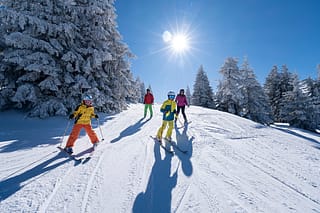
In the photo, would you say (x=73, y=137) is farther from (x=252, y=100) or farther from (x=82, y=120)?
(x=252, y=100)

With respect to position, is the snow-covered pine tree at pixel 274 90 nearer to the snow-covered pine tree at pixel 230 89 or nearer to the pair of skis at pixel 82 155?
the snow-covered pine tree at pixel 230 89

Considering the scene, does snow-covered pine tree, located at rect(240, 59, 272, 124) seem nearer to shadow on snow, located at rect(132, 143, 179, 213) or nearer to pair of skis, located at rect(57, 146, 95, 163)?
shadow on snow, located at rect(132, 143, 179, 213)

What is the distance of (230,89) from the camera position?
82.6 feet

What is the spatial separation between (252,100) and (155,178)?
2563 cm

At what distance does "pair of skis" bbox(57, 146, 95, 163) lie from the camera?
420 centimetres

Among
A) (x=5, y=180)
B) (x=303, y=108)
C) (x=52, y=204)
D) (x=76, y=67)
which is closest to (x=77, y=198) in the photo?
(x=52, y=204)

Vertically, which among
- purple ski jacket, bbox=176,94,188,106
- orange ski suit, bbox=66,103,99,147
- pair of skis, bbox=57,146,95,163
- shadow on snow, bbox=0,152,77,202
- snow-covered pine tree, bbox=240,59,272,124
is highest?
snow-covered pine tree, bbox=240,59,272,124

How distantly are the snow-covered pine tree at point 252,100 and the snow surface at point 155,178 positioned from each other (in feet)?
67.6

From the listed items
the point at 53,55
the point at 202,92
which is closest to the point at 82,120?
the point at 53,55

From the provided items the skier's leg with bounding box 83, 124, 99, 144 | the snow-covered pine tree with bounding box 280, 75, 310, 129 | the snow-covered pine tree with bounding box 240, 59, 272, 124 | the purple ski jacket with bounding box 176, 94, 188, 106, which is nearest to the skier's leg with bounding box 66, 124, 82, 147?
the skier's leg with bounding box 83, 124, 99, 144

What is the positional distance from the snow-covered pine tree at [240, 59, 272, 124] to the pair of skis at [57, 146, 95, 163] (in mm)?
23851

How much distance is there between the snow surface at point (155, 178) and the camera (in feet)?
8.75

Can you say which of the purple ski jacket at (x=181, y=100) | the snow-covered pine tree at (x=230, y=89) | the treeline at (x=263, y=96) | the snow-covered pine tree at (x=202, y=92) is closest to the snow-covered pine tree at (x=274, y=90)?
the treeline at (x=263, y=96)

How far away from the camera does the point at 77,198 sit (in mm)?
2746
